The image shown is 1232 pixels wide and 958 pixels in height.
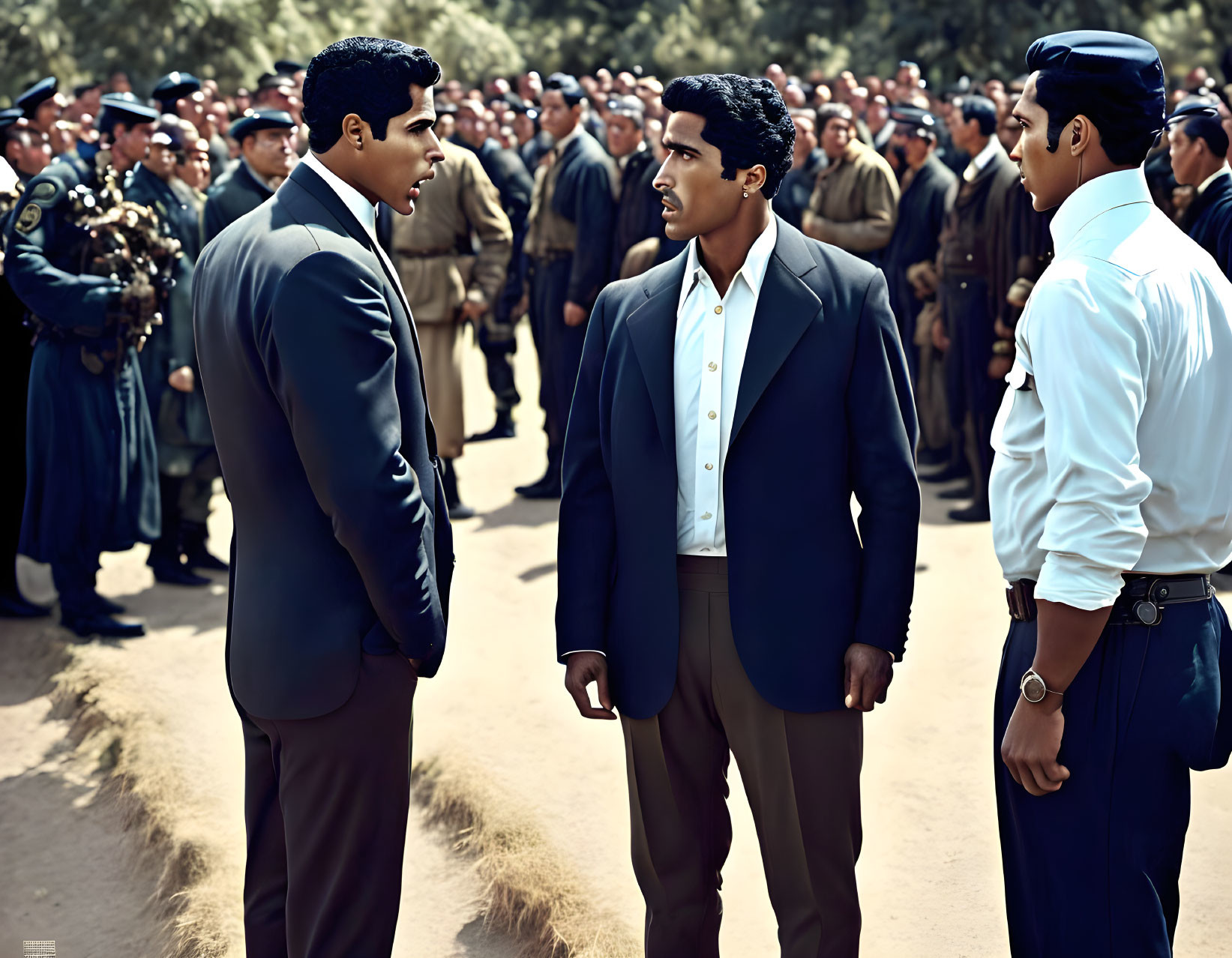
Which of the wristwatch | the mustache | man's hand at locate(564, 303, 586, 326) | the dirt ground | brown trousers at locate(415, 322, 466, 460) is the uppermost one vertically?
the mustache

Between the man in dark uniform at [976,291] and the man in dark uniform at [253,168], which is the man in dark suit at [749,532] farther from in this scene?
the man in dark uniform at [976,291]

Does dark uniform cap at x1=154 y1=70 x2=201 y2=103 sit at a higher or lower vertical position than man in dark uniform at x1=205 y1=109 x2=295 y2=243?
higher

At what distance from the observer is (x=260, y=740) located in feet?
9.91

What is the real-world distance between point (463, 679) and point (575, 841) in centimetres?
149

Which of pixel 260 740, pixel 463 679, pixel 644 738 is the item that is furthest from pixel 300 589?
pixel 463 679

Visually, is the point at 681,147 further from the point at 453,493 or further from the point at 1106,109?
the point at 453,493

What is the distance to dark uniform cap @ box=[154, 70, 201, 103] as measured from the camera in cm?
787

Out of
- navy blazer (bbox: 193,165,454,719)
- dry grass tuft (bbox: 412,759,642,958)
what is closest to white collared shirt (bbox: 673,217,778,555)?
navy blazer (bbox: 193,165,454,719)

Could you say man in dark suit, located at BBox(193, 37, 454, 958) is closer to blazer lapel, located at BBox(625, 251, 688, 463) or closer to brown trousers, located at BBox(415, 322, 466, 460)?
blazer lapel, located at BBox(625, 251, 688, 463)

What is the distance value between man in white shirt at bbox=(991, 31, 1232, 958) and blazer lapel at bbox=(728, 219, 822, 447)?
44 cm

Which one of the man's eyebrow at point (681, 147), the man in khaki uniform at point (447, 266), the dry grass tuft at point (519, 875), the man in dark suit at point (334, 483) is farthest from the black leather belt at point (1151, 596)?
the man in khaki uniform at point (447, 266)

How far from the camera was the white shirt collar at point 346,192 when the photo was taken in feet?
9.40

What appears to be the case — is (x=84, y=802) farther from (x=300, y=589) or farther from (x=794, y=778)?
(x=794, y=778)

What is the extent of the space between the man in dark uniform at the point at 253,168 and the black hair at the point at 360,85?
12.8 ft
